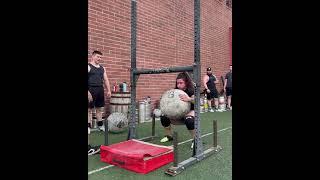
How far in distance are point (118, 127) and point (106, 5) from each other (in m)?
3.55

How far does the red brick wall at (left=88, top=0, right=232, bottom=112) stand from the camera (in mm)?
7676

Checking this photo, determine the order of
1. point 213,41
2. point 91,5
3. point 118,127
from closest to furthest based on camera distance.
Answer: point 118,127 < point 91,5 < point 213,41

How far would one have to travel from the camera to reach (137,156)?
372 centimetres

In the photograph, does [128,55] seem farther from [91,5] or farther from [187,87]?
[187,87]

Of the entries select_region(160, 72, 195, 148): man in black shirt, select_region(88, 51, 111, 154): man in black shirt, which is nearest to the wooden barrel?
select_region(88, 51, 111, 154): man in black shirt

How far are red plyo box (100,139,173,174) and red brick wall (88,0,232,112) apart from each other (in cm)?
373

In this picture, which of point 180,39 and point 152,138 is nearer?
point 152,138

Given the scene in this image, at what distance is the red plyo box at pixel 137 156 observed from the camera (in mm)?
3744

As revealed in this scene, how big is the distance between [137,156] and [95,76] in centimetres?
336

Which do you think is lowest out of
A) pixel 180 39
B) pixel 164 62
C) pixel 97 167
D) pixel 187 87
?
pixel 97 167

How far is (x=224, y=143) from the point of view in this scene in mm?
5566

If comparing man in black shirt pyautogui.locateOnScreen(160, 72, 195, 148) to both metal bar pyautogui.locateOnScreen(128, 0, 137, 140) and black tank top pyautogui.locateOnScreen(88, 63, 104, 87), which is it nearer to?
metal bar pyautogui.locateOnScreen(128, 0, 137, 140)

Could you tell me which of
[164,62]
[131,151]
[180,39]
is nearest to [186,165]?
[131,151]
